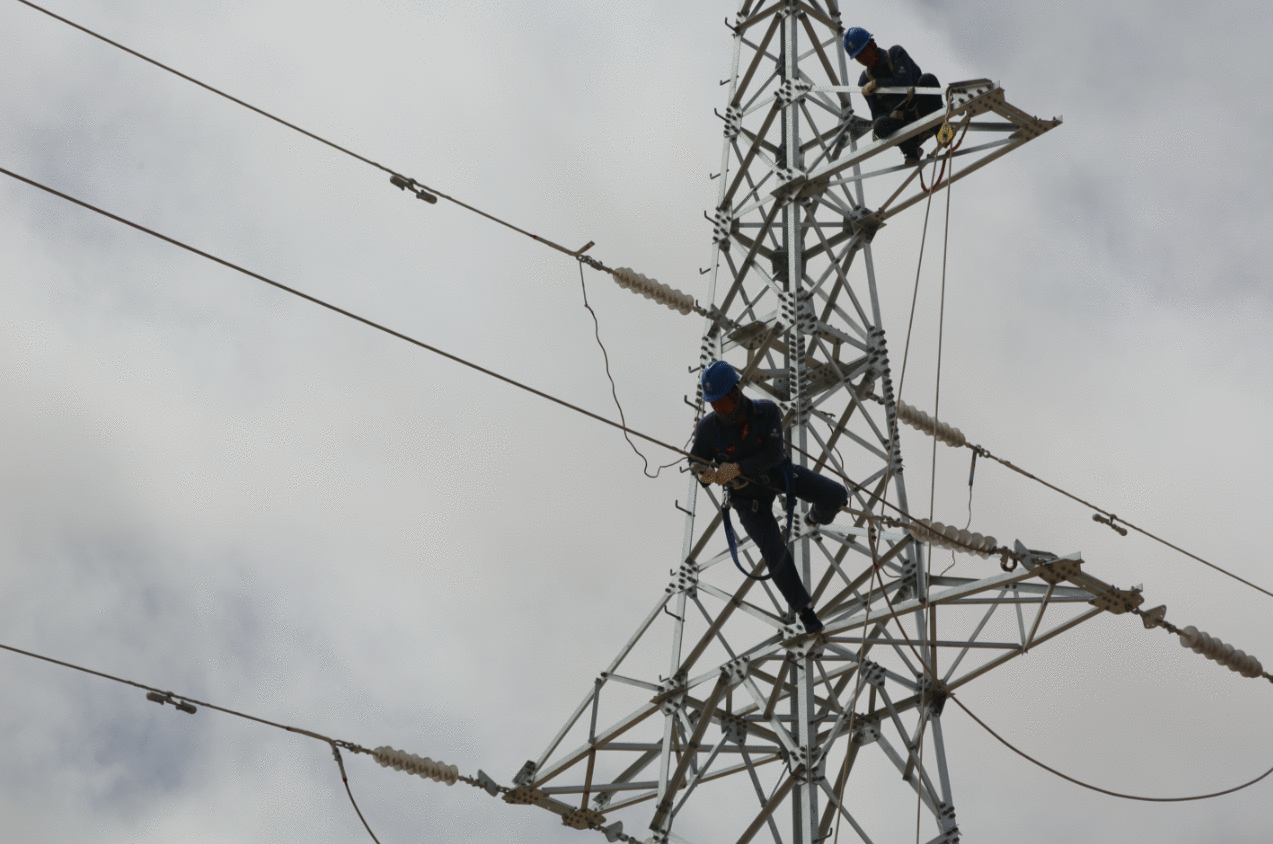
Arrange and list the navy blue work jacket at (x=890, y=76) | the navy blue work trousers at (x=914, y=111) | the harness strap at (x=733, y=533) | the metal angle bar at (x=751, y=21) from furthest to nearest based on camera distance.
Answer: the metal angle bar at (x=751, y=21) < the navy blue work jacket at (x=890, y=76) < the navy blue work trousers at (x=914, y=111) < the harness strap at (x=733, y=533)

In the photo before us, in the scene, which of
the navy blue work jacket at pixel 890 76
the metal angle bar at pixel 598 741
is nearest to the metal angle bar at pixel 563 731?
the metal angle bar at pixel 598 741

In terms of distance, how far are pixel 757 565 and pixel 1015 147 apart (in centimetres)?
435

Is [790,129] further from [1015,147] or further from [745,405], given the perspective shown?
[745,405]

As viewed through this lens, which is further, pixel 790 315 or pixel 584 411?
pixel 790 315

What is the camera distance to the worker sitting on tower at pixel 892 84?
476 inches

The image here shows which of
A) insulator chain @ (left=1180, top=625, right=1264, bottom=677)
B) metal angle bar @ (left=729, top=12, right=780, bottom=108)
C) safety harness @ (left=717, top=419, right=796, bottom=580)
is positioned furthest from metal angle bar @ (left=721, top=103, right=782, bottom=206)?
insulator chain @ (left=1180, top=625, right=1264, bottom=677)

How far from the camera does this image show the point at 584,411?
9352 millimetres

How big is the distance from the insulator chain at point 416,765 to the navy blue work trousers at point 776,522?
11.1ft

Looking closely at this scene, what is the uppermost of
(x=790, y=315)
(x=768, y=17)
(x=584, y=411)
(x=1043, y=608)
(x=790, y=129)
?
(x=768, y=17)

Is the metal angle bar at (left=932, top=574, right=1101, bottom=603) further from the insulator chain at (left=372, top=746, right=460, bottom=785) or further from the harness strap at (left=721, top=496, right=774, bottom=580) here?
the insulator chain at (left=372, top=746, right=460, bottom=785)

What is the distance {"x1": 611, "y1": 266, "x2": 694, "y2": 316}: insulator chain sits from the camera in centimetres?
1233

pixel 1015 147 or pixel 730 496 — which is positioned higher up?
pixel 1015 147

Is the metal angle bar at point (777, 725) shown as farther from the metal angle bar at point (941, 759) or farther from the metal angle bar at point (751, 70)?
the metal angle bar at point (751, 70)

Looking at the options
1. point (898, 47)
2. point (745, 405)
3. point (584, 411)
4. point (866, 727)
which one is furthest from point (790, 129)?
point (866, 727)
